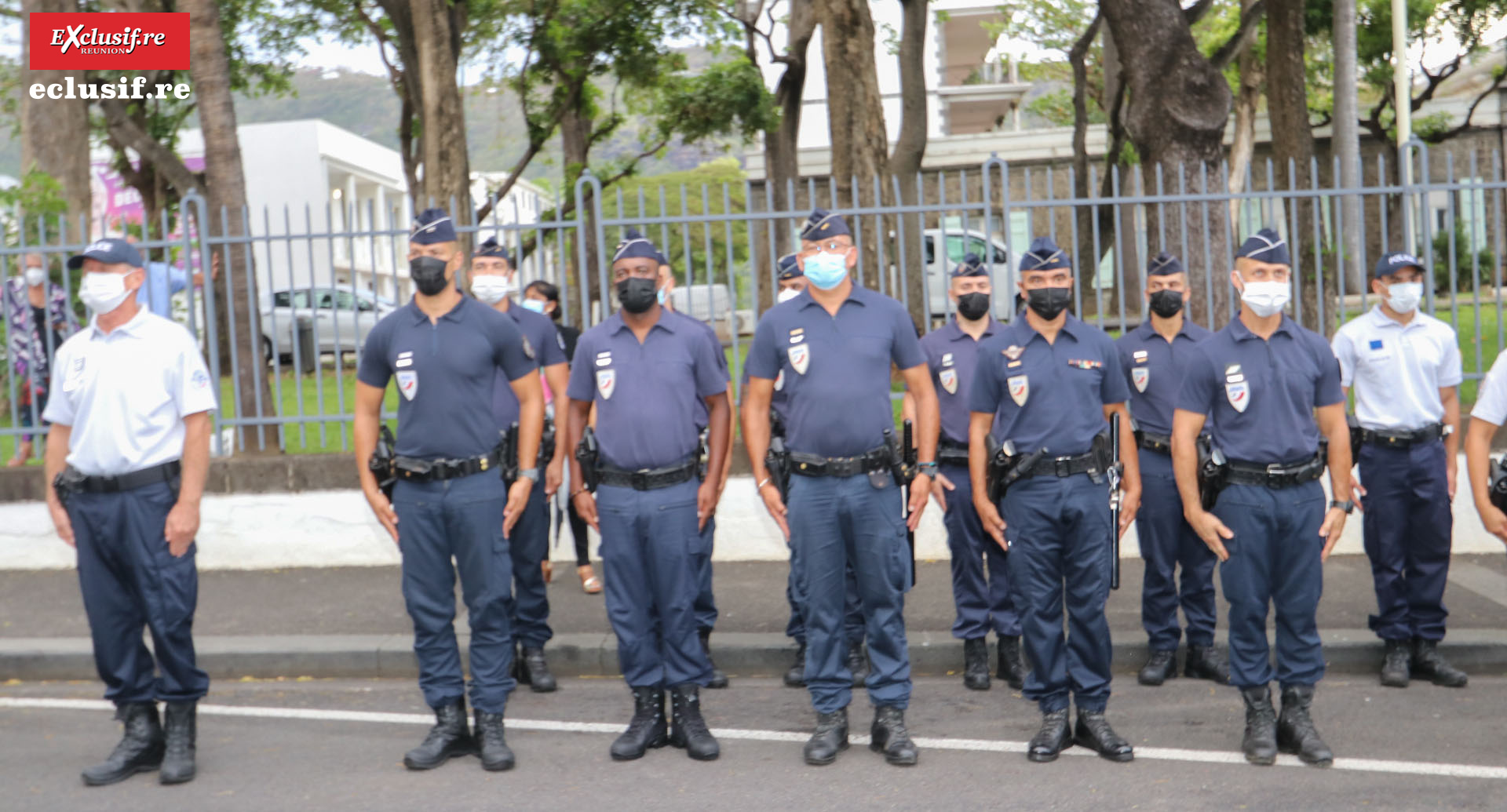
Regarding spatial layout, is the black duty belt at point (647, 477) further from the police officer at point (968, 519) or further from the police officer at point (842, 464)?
the police officer at point (968, 519)

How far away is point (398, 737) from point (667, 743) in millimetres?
1182

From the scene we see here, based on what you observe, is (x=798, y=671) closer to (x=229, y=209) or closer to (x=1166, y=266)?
(x=1166, y=266)

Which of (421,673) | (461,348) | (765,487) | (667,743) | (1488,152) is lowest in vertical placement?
(667,743)

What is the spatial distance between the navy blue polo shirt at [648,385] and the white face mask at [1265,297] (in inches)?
80.4

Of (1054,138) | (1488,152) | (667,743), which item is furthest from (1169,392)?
(1488,152)

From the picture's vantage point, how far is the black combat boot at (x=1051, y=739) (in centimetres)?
543

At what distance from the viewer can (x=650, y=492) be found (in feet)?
18.4

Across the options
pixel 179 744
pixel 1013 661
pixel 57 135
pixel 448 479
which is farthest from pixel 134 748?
pixel 57 135

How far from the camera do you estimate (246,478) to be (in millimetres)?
9562

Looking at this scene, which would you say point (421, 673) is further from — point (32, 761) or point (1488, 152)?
point (1488, 152)

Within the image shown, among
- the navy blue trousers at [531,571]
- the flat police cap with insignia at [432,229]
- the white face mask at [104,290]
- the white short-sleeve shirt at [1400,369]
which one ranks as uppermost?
the flat police cap with insignia at [432,229]

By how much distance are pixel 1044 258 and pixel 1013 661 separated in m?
2.03

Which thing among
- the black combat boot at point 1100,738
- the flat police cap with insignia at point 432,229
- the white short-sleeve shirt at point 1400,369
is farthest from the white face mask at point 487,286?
the white short-sleeve shirt at point 1400,369

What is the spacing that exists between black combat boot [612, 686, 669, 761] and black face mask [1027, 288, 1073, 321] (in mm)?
2122
